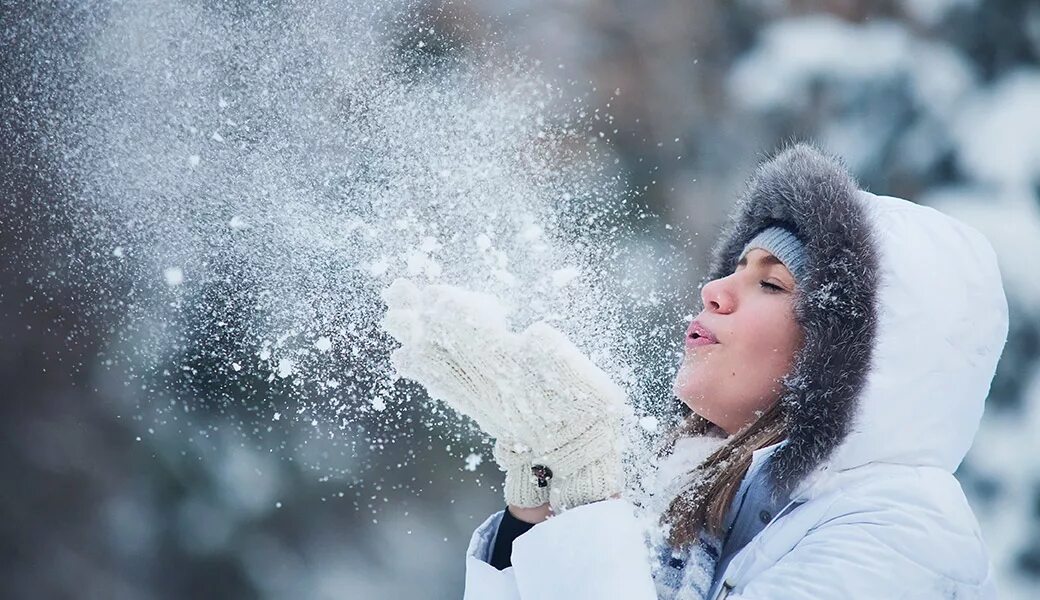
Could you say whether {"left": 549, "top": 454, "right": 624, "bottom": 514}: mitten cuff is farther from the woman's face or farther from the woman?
the woman's face

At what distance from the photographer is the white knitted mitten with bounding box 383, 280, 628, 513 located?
1.06 meters

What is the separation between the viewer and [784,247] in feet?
4.01

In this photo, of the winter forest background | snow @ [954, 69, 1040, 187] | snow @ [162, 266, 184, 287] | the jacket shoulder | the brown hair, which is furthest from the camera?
snow @ [954, 69, 1040, 187]

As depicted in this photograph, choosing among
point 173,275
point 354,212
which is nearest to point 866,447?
point 354,212

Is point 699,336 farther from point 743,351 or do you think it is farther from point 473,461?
point 473,461

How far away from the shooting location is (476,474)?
3.04 metres

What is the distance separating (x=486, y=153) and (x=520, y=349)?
5.18ft

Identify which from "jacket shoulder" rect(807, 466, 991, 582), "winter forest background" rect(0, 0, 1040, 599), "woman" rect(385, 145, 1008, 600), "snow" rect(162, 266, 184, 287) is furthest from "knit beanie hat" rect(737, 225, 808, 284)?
"snow" rect(162, 266, 184, 287)

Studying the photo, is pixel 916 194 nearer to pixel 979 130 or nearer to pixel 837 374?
pixel 979 130

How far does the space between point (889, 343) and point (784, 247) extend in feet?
0.77

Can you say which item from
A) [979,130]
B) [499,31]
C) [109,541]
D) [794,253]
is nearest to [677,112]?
[499,31]

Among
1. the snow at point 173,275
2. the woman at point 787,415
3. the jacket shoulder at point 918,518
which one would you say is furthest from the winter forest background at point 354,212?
the jacket shoulder at point 918,518

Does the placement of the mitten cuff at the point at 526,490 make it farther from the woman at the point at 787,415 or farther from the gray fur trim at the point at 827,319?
the gray fur trim at the point at 827,319

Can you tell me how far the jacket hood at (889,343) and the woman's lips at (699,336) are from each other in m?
0.12
